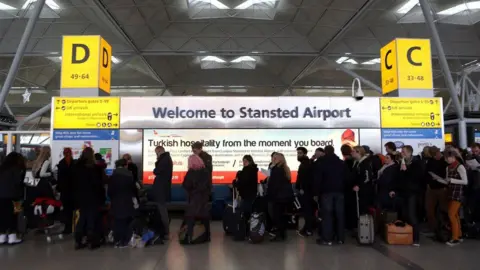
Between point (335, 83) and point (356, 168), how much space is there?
2442 cm

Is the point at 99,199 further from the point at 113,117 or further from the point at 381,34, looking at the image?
the point at 381,34

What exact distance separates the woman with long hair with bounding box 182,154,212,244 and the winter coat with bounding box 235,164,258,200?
613 mm

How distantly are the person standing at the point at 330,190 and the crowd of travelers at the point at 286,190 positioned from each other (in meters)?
0.02

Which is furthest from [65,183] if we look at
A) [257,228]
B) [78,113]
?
[257,228]

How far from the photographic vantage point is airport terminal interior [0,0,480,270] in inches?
229

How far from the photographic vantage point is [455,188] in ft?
20.4

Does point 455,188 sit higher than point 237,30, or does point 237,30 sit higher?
point 237,30

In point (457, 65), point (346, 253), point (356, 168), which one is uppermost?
point (457, 65)

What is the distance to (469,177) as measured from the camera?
6.76m

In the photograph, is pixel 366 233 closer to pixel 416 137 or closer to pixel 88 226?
pixel 416 137

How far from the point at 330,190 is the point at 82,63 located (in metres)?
6.86

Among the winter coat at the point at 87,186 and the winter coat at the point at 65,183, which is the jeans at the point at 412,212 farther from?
the winter coat at the point at 65,183

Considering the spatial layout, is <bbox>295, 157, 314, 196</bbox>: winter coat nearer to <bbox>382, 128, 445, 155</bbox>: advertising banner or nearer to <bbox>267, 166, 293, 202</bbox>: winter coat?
<bbox>267, 166, 293, 202</bbox>: winter coat

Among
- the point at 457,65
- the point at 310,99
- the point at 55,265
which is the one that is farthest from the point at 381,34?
the point at 55,265
